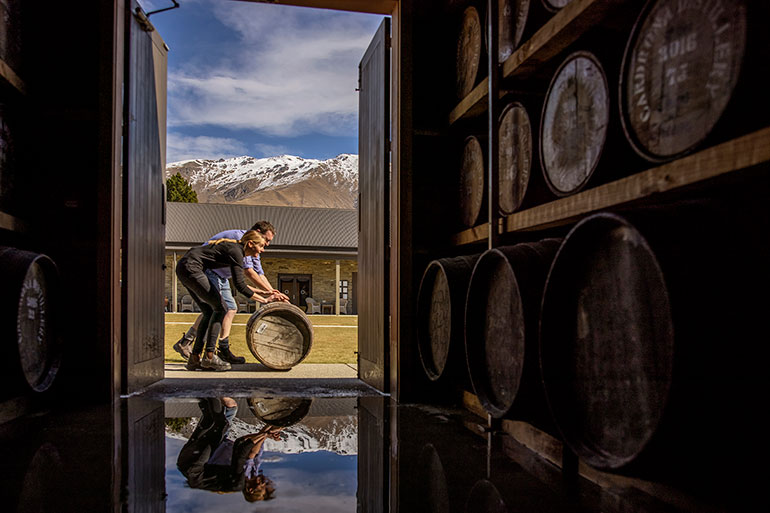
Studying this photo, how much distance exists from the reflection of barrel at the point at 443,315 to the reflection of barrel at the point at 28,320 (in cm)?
238

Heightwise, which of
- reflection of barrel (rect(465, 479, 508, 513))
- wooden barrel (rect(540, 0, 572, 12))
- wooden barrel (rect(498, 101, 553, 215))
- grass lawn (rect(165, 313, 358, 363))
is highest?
wooden barrel (rect(540, 0, 572, 12))

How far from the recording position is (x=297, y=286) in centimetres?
3025

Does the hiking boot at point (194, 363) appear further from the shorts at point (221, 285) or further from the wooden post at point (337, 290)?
the wooden post at point (337, 290)

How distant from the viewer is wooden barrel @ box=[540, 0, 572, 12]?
9.55 feet

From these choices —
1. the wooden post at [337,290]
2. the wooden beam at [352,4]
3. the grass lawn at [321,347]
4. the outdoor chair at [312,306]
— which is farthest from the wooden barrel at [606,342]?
the outdoor chair at [312,306]

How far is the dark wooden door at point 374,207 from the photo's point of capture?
5.27 metres

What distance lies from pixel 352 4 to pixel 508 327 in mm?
3423

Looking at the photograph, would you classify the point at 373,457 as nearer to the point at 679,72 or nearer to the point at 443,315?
the point at 443,315

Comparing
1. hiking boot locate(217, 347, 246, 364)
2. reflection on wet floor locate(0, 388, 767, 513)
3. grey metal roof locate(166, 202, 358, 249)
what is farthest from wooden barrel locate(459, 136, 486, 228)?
grey metal roof locate(166, 202, 358, 249)

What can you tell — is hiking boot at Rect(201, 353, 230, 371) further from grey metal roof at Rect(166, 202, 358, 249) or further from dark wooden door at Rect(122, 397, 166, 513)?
grey metal roof at Rect(166, 202, 358, 249)

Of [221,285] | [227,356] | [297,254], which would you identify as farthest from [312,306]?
[221,285]

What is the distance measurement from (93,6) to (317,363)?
4.93 metres

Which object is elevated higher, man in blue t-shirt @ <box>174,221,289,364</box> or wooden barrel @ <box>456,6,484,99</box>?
wooden barrel @ <box>456,6,484,99</box>

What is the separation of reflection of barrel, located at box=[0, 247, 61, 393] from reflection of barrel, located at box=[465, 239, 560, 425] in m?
2.43
